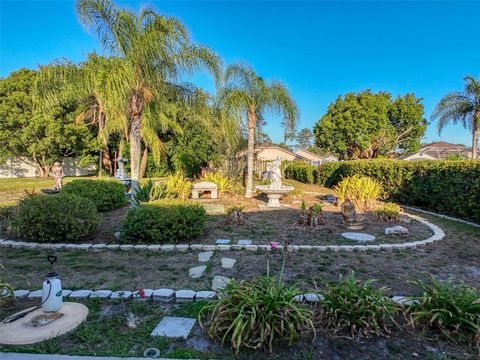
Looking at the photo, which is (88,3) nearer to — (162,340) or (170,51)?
(170,51)

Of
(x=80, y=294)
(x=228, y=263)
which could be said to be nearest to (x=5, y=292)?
(x=80, y=294)

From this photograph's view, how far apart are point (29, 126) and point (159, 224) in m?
18.3

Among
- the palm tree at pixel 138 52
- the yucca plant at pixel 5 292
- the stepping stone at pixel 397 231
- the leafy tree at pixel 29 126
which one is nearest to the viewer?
the yucca plant at pixel 5 292

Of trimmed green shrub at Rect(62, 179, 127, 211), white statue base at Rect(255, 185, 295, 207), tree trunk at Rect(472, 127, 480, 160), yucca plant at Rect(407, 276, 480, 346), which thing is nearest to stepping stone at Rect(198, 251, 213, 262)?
yucca plant at Rect(407, 276, 480, 346)

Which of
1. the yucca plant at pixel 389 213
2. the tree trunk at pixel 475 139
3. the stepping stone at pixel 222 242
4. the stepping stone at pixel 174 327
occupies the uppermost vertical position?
the tree trunk at pixel 475 139

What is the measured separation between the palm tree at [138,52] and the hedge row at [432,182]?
22.7 feet

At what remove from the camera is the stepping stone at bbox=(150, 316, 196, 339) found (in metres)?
2.31

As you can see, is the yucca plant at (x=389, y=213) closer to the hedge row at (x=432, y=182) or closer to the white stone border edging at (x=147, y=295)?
the hedge row at (x=432, y=182)

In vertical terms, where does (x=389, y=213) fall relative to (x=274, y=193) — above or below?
below

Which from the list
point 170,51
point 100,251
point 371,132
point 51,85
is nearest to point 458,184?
point 170,51

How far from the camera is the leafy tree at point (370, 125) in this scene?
24.5 m

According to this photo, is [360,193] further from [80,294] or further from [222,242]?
[80,294]

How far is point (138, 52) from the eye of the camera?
21.2 feet

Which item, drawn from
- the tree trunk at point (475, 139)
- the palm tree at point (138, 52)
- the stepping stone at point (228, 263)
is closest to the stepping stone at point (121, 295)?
the stepping stone at point (228, 263)
